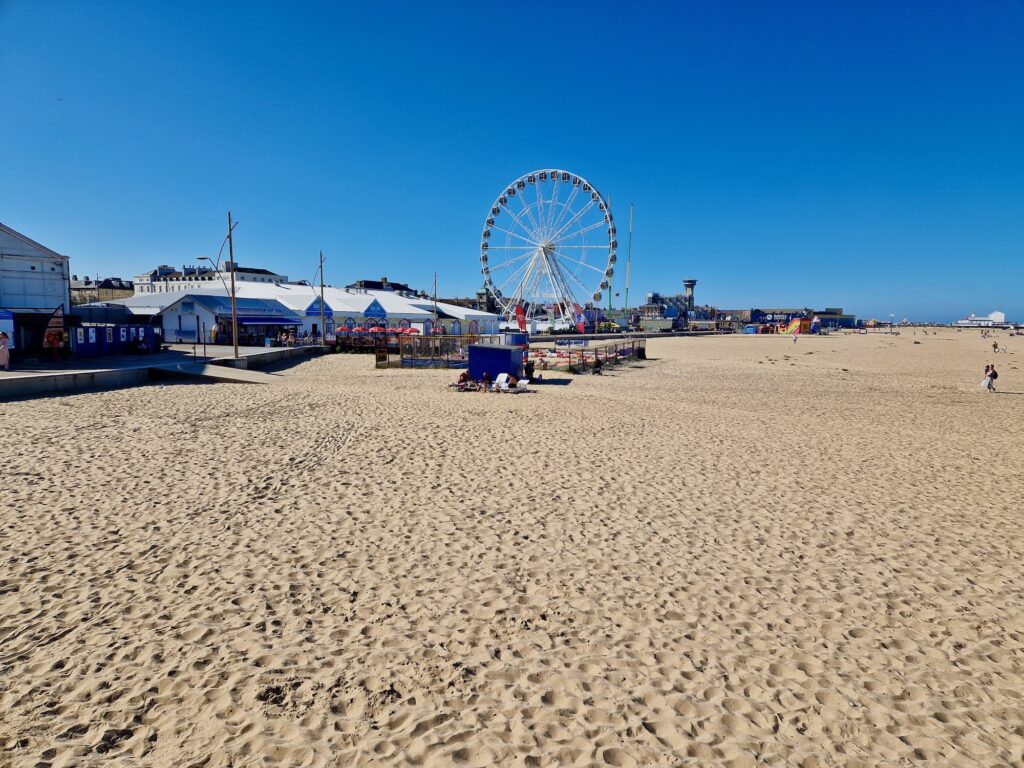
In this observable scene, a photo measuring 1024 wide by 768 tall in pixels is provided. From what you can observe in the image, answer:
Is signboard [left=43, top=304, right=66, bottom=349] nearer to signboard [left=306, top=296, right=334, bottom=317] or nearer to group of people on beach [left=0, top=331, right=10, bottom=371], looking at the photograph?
group of people on beach [left=0, top=331, right=10, bottom=371]

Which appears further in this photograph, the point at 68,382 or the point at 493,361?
the point at 493,361

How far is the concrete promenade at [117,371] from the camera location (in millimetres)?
15641

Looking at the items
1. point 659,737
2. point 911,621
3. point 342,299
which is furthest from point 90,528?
point 342,299

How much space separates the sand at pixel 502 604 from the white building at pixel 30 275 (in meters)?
19.9

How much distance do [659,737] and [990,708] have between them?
2.55 metres

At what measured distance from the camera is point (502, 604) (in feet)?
16.6

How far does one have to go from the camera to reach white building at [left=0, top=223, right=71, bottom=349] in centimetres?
2480

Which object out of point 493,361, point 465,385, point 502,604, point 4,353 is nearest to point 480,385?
point 465,385

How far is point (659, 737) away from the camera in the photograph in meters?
3.50

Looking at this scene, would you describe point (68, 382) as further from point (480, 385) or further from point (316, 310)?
point (316, 310)

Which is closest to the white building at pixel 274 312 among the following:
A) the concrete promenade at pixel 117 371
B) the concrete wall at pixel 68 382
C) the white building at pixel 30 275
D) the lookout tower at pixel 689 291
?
the concrete promenade at pixel 117 371

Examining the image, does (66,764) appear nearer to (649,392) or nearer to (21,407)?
(21,407)

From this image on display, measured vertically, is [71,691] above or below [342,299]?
below

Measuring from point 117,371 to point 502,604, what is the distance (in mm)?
19172
